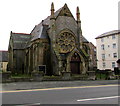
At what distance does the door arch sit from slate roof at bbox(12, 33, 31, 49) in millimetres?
15237

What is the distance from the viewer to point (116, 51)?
50.4m

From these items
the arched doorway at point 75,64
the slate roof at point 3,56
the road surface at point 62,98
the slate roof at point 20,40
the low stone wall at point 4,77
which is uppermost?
the slate roof at point 20,40

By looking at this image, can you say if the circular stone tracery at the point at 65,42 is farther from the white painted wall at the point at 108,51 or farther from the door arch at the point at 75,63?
the white painted wall at the point at 108,51

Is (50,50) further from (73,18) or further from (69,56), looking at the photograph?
(73,18)

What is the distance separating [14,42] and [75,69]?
18.3 m

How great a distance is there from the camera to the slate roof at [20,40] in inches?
1547

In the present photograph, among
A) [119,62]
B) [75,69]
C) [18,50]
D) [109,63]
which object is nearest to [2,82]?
[75,69]

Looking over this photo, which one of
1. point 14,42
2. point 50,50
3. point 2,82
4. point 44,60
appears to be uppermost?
point 14,42

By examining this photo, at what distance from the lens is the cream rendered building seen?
5028 cm

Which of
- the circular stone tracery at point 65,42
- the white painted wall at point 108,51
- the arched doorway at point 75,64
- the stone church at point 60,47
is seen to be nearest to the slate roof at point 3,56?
the stone church at point 60,47

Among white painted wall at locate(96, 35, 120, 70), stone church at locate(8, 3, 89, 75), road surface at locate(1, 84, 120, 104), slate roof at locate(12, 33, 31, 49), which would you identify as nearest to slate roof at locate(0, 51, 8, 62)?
slate roof at locate(12, 33, 31, 49)

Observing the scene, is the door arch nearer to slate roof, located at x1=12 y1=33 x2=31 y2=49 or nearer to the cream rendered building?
slate roof, located at x1=12 y1=33 x2=31 y2=49

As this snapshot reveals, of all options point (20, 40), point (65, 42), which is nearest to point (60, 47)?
point (65, 42)

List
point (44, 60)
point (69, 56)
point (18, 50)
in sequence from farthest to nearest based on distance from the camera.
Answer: point (18, 50) → point (44, 60) → point (69, 56)
